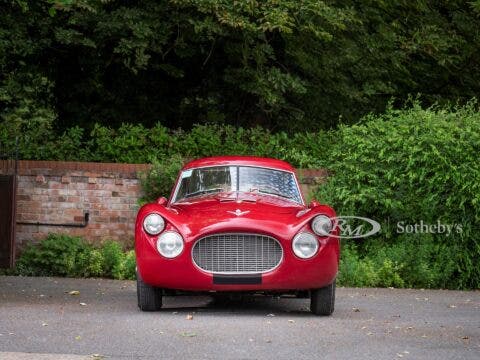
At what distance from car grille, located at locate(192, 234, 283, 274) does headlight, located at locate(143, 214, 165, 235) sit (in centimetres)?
43

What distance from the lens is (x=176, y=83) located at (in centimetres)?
2141

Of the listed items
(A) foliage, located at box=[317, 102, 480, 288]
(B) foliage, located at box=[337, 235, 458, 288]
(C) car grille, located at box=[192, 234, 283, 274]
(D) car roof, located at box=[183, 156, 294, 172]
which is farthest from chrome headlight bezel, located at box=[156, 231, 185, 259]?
(A) foliage, located at box=[317, 102, 480, 288]

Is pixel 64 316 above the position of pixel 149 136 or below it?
below

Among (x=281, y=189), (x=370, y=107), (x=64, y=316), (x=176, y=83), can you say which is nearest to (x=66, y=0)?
(x=281, y=189)

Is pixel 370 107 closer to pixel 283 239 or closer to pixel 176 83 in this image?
pixel 176 83

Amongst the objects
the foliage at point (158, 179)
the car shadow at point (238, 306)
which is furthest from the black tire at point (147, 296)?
the foliage at point (158, 179)

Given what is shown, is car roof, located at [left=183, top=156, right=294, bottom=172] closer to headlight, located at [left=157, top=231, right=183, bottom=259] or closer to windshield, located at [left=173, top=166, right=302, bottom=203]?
windshield, located at [left=173, top=166, right=302, bottom=203]

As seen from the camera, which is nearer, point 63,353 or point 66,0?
point 63,353

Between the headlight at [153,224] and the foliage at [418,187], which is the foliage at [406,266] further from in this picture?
the headlight at [153,224]

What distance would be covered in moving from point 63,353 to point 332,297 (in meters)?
3.68

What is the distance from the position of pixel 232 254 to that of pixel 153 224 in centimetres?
89

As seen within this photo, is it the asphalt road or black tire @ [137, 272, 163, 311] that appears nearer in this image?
the asphalt road

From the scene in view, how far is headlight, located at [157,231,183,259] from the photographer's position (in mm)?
10119

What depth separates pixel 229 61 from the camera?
67.8 feet
